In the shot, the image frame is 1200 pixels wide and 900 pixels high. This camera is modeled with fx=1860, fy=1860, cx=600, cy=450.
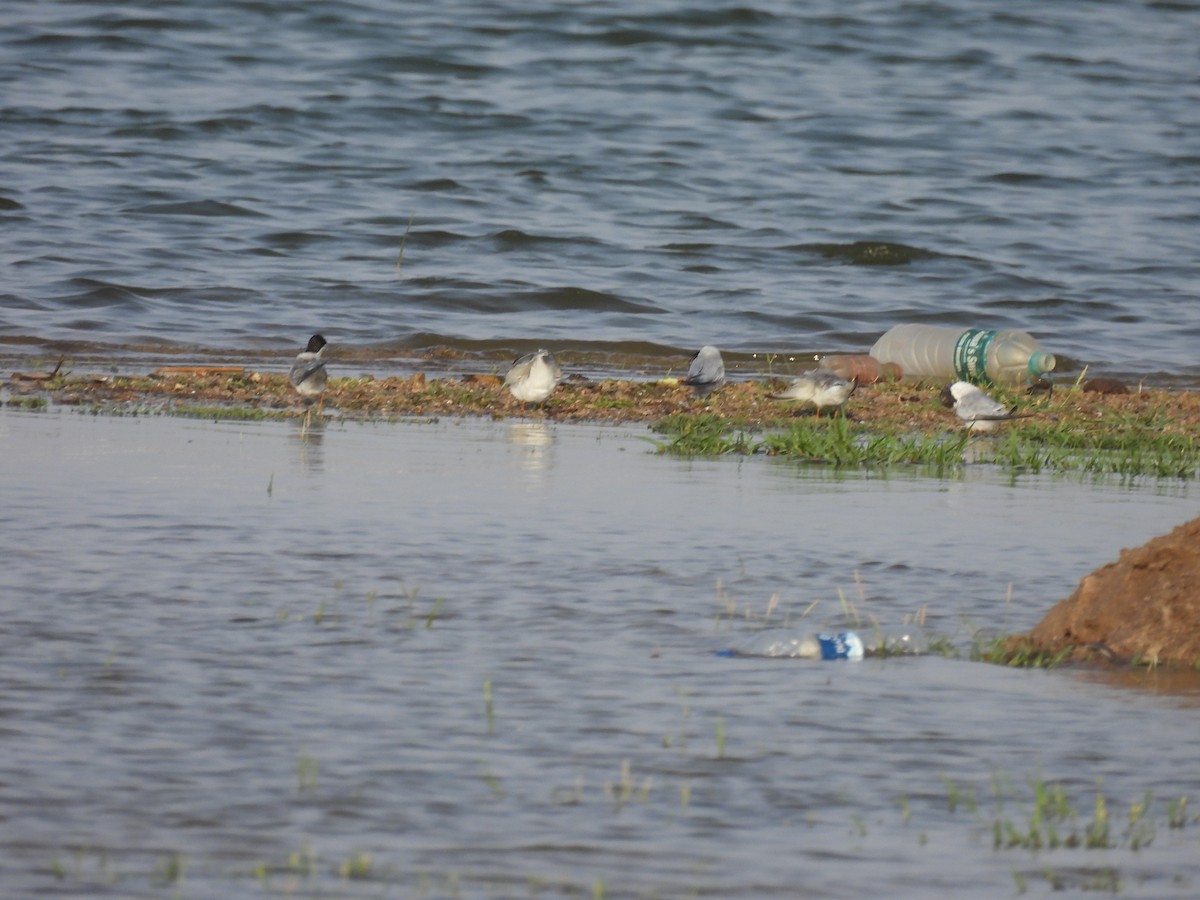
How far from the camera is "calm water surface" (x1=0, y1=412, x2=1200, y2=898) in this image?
3.18m

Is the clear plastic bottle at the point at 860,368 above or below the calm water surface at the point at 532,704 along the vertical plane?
above

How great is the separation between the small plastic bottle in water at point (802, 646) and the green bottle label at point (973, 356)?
333 inches

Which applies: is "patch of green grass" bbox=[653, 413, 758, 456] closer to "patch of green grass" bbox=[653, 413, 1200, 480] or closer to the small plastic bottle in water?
"patch of green grass" bbox=[653, 413, 1200, 480]

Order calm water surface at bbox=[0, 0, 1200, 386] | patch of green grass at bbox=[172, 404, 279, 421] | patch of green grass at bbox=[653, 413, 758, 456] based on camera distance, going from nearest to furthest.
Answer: patch of green grass at bbox=[653, 413, 758, 456]
patch of green grass at bbox=[172, 404, 279, 421]
calm water surface at bbox=[0, 0, 1200, 386]

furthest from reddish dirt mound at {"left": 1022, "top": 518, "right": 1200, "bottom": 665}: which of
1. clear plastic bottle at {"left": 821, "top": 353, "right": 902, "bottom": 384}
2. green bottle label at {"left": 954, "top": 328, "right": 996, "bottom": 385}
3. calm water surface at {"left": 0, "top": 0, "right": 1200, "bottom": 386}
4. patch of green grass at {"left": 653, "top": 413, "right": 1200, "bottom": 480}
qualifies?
calm water surface at {"left": 0, "top": 0, "right": 1200, "bottom": 386}

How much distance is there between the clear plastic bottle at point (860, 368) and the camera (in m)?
12.6

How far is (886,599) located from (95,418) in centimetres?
540

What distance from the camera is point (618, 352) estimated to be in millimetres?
15875

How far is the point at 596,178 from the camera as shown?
2453 cm

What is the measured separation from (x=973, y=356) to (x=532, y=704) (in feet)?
30.6

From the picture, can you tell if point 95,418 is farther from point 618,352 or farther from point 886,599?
point 618,352

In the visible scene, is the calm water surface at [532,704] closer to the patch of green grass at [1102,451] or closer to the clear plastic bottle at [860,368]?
the patch of green grass at [1102,451]

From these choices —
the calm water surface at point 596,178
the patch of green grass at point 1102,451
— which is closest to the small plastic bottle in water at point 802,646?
the patch of green grass at point 1102,451

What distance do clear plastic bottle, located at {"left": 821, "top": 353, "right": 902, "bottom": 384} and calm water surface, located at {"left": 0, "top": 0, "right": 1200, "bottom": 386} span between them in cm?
255
